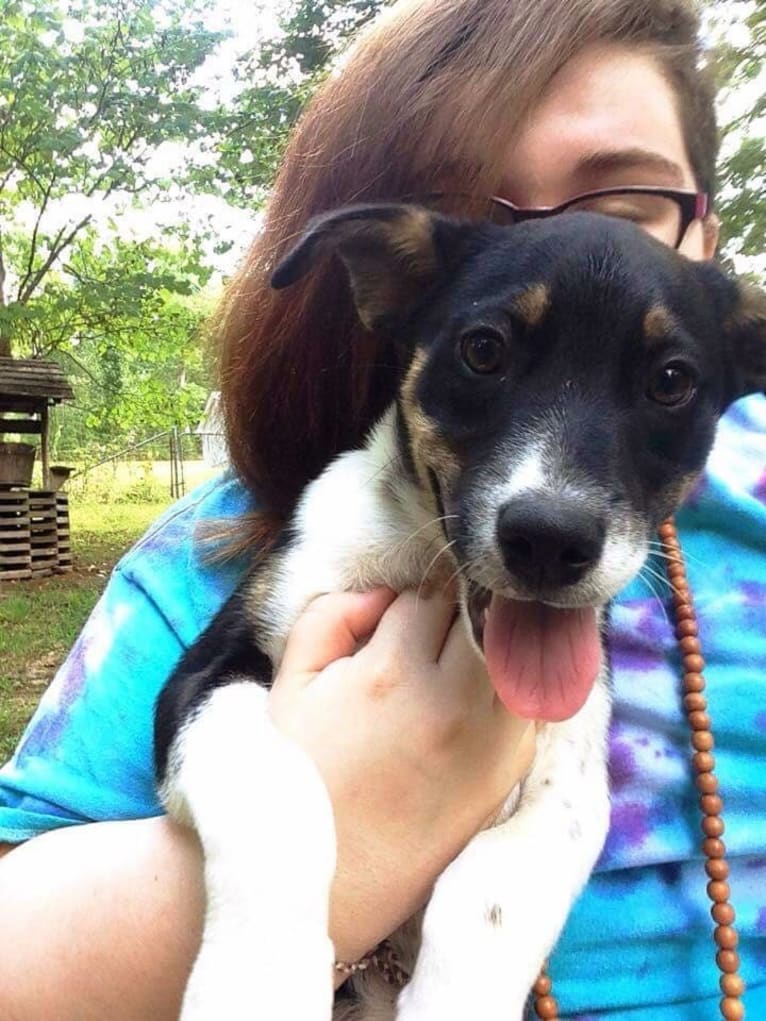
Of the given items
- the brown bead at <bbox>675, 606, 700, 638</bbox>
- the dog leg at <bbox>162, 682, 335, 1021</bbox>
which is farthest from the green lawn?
the brown bead at <bbox>675, 606, 700, 638</bbox>

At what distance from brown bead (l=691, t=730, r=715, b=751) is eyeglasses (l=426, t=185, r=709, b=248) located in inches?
37.1

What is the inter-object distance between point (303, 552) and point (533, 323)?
2.09ft

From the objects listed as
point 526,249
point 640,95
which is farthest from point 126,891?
point 640,95

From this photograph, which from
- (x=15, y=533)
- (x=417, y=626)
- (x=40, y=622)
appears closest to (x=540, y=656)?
(x=417, y=626)

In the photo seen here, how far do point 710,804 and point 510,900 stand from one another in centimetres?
41

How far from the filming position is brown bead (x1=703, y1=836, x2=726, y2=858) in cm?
166

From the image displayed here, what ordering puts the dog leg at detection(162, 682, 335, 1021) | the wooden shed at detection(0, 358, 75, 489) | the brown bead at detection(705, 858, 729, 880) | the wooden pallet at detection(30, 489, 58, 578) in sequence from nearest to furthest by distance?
the dog leg at detection(162, 682, 335, 1021)
the brown bead at detection(705, 858, 729, 880)
the wooden shed at detection(0, 358, 75, 489)
the wooden pallet at detection(30, 489, 58, 578)

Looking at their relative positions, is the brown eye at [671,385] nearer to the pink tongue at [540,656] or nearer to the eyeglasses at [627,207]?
the pink tongue at [540,656]

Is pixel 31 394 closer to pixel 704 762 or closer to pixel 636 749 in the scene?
pixel 636 749

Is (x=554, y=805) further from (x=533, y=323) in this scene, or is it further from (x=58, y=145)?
(x=58, y=145)

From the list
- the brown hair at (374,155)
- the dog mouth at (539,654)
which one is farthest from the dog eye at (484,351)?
the brown hair at (374,155)

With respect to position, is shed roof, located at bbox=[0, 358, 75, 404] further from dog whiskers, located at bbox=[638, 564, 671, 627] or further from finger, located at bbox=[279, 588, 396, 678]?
dog whiskers, located at bbox=[638, 564, 671, 627]

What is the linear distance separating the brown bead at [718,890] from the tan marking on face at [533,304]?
942 millimetres

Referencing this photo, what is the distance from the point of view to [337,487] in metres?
2.02
